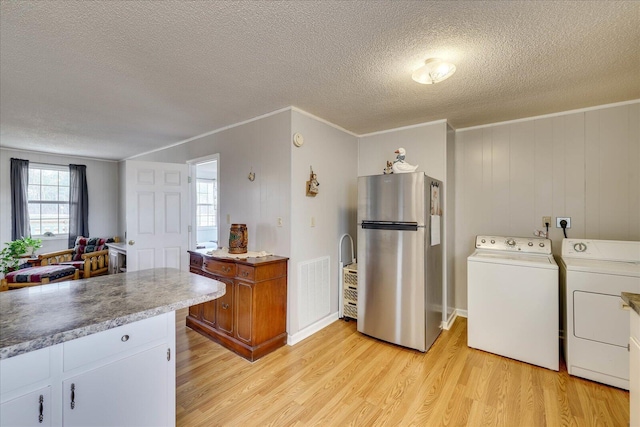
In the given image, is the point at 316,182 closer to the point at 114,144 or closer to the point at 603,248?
the point at 603,248

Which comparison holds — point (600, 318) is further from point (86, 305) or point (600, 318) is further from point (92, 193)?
point (92, 193)

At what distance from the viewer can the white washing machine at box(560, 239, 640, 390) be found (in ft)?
6.77

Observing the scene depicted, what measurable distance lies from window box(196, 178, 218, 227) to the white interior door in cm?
264

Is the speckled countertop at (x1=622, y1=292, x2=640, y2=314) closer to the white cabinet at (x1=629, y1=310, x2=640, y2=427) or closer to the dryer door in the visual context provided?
the white cabinet at (x1=629, y1=310, x2=640, y2=427)

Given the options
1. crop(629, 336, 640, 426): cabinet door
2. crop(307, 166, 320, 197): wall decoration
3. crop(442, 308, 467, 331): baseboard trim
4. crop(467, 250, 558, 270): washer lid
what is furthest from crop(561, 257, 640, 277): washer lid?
crop(307, 166, 320, 197): wall decoration

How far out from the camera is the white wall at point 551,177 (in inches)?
104

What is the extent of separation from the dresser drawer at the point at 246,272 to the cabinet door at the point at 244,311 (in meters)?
0.06

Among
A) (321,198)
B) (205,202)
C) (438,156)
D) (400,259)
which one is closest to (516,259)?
(400,259)

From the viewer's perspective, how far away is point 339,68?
6.71 ft

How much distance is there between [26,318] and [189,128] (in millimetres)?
2902

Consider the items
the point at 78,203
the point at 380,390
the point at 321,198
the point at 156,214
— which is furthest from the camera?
the point at 78,203

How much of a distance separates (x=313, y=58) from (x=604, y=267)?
2706 mm

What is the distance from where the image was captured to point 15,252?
4.28 metres

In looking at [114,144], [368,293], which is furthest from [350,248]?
[114,144]
